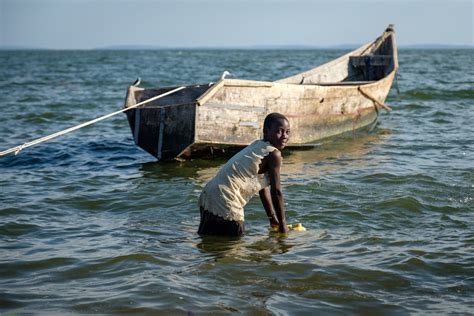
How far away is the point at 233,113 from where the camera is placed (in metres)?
8.47

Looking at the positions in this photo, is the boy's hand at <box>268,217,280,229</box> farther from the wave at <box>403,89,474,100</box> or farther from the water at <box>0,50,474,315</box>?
the wave at <box>403,89,474,100</box>

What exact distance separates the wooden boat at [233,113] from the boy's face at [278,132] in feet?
10.5

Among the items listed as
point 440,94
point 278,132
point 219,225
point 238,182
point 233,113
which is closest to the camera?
point 278,132

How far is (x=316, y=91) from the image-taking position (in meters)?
9.71

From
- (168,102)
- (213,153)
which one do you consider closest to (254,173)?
(213,153)

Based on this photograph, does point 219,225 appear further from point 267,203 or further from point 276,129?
point 276,129

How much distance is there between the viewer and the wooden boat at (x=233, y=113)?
8.10 meters

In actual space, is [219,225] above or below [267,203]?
below

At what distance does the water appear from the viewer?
4.05 meters

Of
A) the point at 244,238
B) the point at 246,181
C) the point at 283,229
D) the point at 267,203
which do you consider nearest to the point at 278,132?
the point at 246,181

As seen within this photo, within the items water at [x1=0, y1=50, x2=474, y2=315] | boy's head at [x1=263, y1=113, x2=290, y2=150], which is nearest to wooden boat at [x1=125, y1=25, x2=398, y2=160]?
water at [x1=0, y1=50, x2=474, y2=315]

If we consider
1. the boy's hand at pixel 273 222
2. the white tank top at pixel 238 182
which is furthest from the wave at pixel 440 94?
the white tank top at pixel 238 182

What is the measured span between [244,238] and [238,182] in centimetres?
66

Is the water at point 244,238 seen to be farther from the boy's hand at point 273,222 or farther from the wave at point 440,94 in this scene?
the wave at point 440,94
